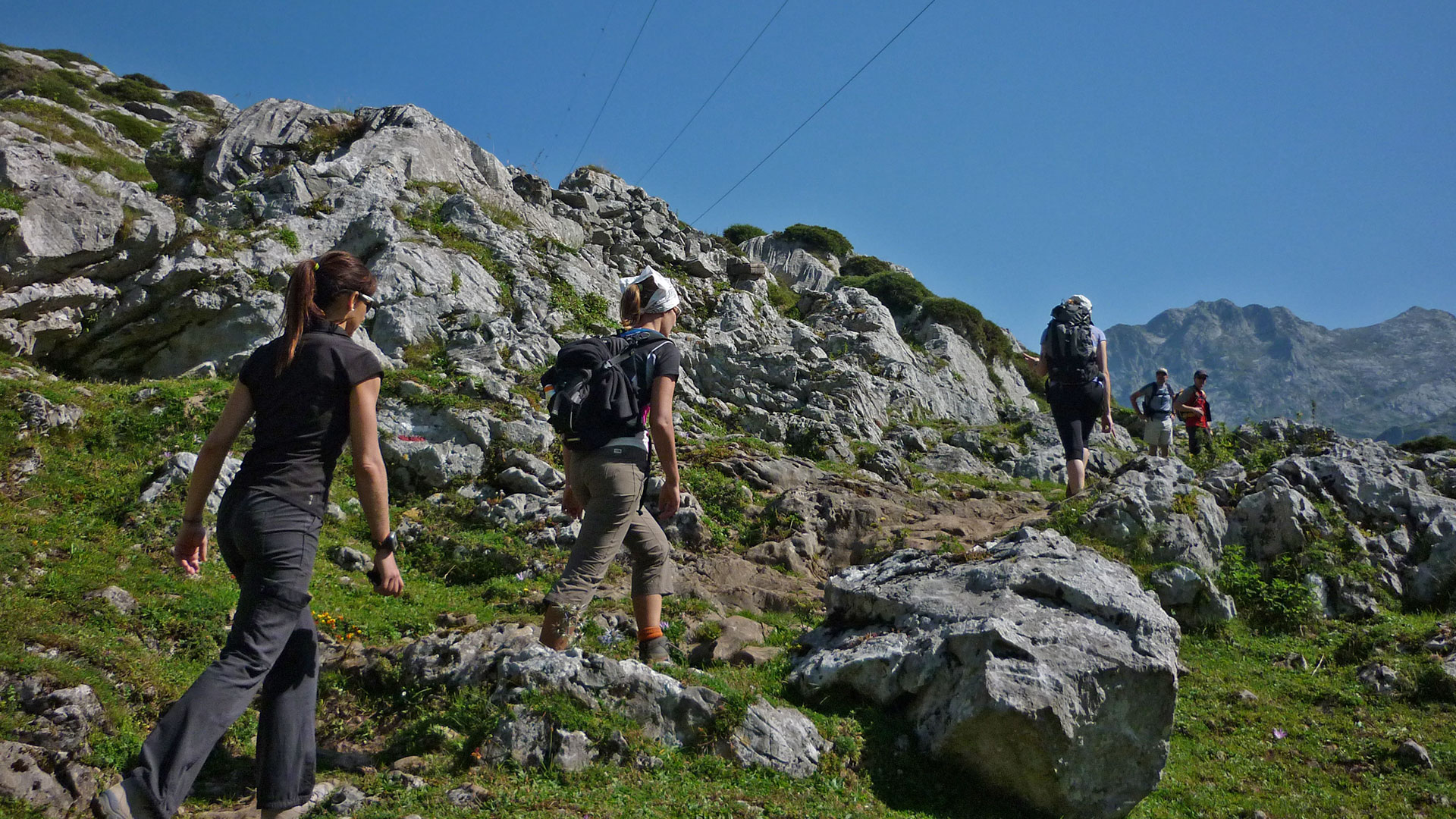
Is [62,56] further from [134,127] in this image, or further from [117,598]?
[117,598]

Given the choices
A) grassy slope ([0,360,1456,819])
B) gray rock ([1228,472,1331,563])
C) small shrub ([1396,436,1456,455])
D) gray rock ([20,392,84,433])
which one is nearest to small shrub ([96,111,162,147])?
gray rock ([20,392,84,433])

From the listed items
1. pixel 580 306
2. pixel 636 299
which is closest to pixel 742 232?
pixel 580 306

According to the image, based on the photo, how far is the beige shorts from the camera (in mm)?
14750

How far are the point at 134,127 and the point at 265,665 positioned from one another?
3675 centimetres

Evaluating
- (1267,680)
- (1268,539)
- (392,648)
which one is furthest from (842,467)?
(392,648)

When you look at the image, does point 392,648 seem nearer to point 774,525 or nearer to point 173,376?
point 774,525

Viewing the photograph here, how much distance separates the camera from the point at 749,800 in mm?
4598

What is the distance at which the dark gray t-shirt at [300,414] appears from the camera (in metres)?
3.88

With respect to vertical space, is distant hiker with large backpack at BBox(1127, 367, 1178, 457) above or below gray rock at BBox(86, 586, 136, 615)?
above

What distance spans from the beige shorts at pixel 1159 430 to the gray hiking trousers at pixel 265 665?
47.7 feet

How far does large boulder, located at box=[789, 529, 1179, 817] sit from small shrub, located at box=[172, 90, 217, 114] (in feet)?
160

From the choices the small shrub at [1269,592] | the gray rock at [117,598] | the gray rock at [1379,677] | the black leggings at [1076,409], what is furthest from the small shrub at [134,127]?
the gray rock at [1379,677]

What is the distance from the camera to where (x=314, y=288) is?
4.17 m

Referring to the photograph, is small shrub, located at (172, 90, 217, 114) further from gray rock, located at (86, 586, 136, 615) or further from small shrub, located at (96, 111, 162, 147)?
gray rock, located at (86, 586, 136, 615)
